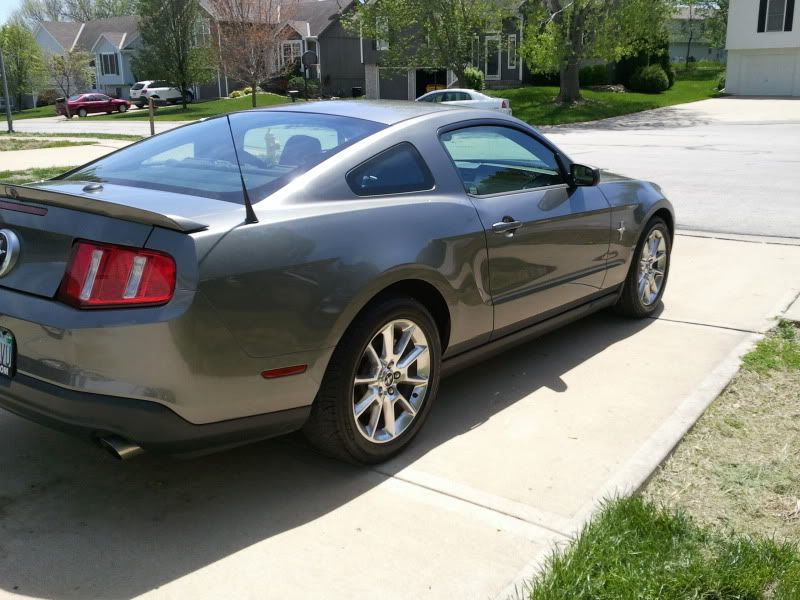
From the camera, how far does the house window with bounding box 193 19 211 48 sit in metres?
52.8

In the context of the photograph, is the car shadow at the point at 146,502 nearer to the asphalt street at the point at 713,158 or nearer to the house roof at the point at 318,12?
the asphalt street at the point at 713,158

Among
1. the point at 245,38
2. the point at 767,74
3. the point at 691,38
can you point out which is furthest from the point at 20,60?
the point at 691,38

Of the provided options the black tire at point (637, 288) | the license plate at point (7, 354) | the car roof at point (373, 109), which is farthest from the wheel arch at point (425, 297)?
the black tire at point (637, 288)

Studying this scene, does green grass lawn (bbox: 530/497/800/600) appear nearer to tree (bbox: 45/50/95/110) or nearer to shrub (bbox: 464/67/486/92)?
shrub (bbox: 464/67/486/92)

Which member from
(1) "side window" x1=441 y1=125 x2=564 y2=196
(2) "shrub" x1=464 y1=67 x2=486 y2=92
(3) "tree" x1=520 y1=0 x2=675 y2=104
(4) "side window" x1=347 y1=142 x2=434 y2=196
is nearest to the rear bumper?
(4) "side window" x1=347 y1=142 x2=434 y2=196

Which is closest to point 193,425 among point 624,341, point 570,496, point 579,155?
point 570,496

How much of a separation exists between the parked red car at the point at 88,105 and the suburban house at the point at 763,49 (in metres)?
37.2

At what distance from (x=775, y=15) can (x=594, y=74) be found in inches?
425

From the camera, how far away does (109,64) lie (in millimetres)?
68500

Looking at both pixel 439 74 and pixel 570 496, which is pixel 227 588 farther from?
pixel 439 74

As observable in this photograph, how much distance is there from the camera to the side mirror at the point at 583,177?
15.8ft

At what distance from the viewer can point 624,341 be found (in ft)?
17.9

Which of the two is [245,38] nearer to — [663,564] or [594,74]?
[594,74]

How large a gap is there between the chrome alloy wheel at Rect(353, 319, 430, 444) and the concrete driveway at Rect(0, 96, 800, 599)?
21 cm
